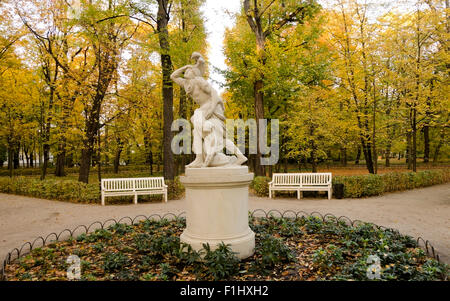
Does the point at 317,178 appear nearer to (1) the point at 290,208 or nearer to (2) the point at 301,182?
(2) the point at 301,182

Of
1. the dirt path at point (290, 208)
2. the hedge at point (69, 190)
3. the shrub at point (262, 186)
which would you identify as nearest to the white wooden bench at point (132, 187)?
the hedge at point (69, 190)

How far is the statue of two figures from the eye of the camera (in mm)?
4641

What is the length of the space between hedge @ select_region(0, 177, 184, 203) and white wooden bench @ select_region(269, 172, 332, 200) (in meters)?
4.33

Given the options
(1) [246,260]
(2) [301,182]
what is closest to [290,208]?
(2) [301,182]

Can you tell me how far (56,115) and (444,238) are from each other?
15554 mm

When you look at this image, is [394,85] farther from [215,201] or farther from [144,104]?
[215,201]

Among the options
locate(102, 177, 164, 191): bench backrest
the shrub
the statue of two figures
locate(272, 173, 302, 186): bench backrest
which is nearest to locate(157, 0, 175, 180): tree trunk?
locate(102, 177, 164, 191): bench backrest

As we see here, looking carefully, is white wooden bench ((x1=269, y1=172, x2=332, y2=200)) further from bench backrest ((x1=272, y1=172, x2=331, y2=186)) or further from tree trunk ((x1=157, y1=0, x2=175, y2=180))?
tree trunk ((x1=157, y1=0, x2=175, y2=180))

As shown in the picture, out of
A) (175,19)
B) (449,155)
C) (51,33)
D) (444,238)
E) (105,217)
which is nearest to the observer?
(444,238)

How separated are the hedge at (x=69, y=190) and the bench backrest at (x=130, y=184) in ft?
1.34

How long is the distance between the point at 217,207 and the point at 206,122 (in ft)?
5.02

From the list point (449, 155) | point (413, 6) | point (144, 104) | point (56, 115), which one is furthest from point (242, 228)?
point (449, 155)

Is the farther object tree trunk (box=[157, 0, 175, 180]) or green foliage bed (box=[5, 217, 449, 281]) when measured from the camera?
tree trunk (box=[157, 0, 175, 180])

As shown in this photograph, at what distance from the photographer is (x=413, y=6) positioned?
1462cm
